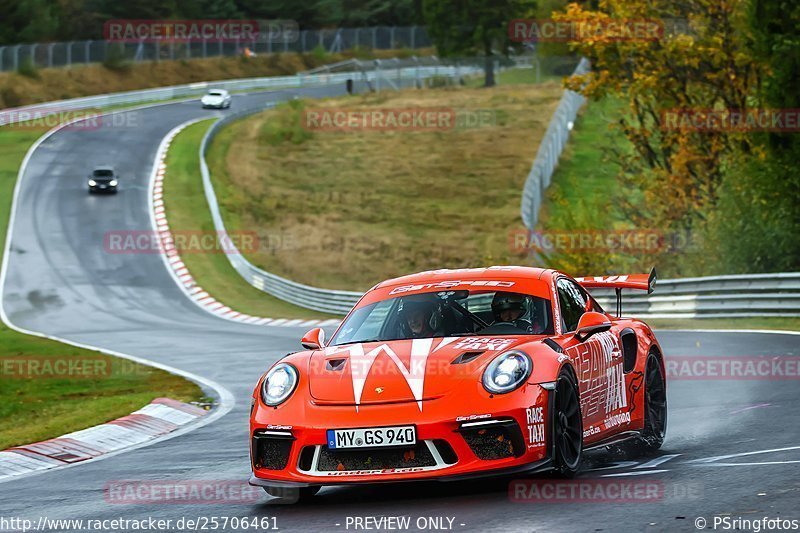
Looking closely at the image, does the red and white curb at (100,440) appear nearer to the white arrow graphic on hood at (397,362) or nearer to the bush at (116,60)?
the white arrow graphic on hood at (397,362)

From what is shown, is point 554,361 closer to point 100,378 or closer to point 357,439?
point 357,439

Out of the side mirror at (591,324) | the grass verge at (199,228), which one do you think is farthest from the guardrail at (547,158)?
the side mirror at (591,324)

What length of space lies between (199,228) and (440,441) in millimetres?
41057

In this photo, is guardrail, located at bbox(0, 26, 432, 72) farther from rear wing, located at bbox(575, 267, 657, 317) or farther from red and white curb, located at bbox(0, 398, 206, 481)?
rear wing, located at bbox(575, 267, 657, 317)

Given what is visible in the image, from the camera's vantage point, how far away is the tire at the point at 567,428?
7723mm

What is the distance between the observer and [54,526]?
7.50 m

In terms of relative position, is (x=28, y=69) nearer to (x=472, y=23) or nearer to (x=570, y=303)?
(x=472, y=23)

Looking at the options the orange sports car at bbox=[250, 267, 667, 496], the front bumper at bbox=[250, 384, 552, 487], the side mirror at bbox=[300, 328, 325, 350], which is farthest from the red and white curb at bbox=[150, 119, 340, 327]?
the front bumper at bbox=[250, 384, 552, 487]

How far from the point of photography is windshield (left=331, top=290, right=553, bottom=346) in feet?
28.6

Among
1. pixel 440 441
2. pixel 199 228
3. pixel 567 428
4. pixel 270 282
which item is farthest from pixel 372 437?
pixel 199 228

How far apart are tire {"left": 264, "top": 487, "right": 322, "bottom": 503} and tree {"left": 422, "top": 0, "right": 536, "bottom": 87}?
8046 centimetres

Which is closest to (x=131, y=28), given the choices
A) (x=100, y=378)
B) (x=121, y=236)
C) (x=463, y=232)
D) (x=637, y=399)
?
(x=121, y=236)

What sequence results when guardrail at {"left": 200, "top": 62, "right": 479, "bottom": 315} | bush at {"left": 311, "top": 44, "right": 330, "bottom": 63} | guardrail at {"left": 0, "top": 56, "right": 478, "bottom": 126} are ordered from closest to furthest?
guardrail at {"left": 200, "top": 62, "right": 479, "bottom": 315} < guardrail at {"left": 0, "top": 56, "right": 478, "bottom": 126} < bush at {"left": 311, "top": 44, "right": 330, "bottom": 63}

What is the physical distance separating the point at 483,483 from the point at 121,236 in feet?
134
